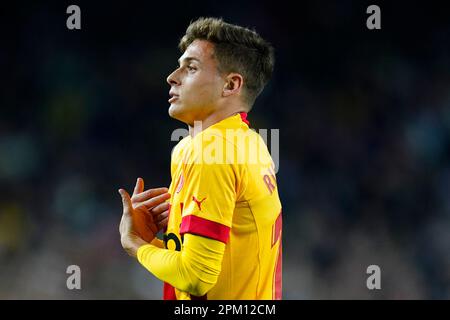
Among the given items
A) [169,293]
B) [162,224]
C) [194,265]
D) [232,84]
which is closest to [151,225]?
[162,224]

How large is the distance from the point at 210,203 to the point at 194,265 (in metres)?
0.20

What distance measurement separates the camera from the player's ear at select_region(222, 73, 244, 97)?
211 centimetres

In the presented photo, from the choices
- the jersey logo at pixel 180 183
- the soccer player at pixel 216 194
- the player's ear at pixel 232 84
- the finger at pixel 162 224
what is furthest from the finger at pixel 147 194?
the player's ear at pixel 232 84

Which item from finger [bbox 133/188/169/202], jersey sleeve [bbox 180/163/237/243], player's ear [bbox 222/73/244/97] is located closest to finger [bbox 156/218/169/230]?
finger [bbox 133/188/169/202]

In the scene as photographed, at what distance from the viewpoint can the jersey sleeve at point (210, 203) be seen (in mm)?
1811

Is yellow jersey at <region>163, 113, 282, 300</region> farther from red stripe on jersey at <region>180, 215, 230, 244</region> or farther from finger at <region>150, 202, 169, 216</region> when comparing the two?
finger at <region>150, 202, 169, 216</region>

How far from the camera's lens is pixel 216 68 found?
6.89 feet

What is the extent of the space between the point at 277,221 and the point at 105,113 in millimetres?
4189

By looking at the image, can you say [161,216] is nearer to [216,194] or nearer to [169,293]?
[169,293]

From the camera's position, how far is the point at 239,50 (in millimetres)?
2143

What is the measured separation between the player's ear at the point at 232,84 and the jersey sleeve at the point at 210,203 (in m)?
0.37

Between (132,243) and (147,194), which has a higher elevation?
(147,194)

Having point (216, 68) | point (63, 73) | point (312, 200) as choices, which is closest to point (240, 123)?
point (216, 68)

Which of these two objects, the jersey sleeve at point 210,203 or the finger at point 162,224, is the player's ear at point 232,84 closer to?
the jersey sleeve at point 210,203
